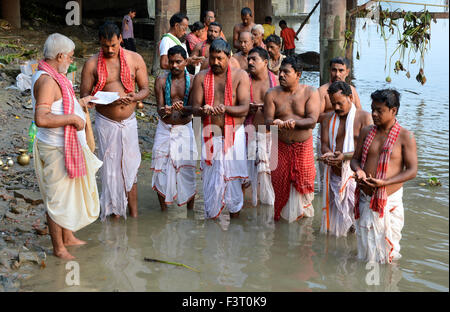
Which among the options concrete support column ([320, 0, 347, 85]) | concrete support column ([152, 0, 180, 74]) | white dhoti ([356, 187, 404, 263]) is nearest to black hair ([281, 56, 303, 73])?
white dhoti ([356, 187, 404, 263])

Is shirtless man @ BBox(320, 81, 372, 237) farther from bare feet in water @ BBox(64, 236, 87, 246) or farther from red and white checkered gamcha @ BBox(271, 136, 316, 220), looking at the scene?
bare feet in water @ BBox(64, 236, 87, 246)

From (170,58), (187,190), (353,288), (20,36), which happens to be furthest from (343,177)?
(20,36)

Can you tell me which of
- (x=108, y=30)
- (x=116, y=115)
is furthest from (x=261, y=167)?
(x=108, y=30)

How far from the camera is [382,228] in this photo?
5.04m

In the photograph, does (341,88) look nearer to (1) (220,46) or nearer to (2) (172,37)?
(1) (220,46)

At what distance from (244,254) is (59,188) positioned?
1.81 meters

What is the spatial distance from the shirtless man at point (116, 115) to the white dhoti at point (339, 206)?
84.3 inches

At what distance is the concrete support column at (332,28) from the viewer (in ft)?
32.0

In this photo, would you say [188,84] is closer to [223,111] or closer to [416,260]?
[223,111]

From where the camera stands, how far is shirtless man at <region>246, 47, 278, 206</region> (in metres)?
6.93

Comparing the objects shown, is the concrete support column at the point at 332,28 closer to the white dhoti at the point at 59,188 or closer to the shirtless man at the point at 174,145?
the shirtless man at the point at 174,145

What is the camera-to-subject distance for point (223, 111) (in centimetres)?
623

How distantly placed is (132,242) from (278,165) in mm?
1797

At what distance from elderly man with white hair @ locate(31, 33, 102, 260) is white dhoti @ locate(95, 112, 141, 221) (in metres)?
1.03
